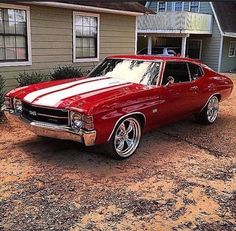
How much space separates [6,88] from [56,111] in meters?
5.47

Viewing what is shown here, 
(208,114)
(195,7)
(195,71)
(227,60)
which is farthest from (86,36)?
(227,60)

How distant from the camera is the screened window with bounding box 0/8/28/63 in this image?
30.8 ft

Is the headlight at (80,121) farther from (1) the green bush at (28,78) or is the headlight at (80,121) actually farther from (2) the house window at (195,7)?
(2) the house window at (195,7)

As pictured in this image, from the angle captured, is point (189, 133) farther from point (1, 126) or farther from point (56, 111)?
point (1, 126)

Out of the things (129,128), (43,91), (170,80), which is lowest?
(129,128)

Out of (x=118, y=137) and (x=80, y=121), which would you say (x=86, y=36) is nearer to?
(x=118, y=137)

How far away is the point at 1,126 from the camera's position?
7.20m

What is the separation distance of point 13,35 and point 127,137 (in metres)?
5.86

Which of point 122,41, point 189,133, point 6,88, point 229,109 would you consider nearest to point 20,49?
point 6,88

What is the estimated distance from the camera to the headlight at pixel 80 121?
15.0 feet

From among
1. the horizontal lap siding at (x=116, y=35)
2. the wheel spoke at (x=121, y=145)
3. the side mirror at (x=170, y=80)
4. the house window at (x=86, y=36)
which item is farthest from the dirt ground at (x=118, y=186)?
the horizontal lap siding at (x=116, y=35)

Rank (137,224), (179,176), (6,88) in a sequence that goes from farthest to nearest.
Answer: (6,88)
(179,176)
(137,224)

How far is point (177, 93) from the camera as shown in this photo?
6.27m

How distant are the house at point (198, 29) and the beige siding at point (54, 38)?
34.2ft
